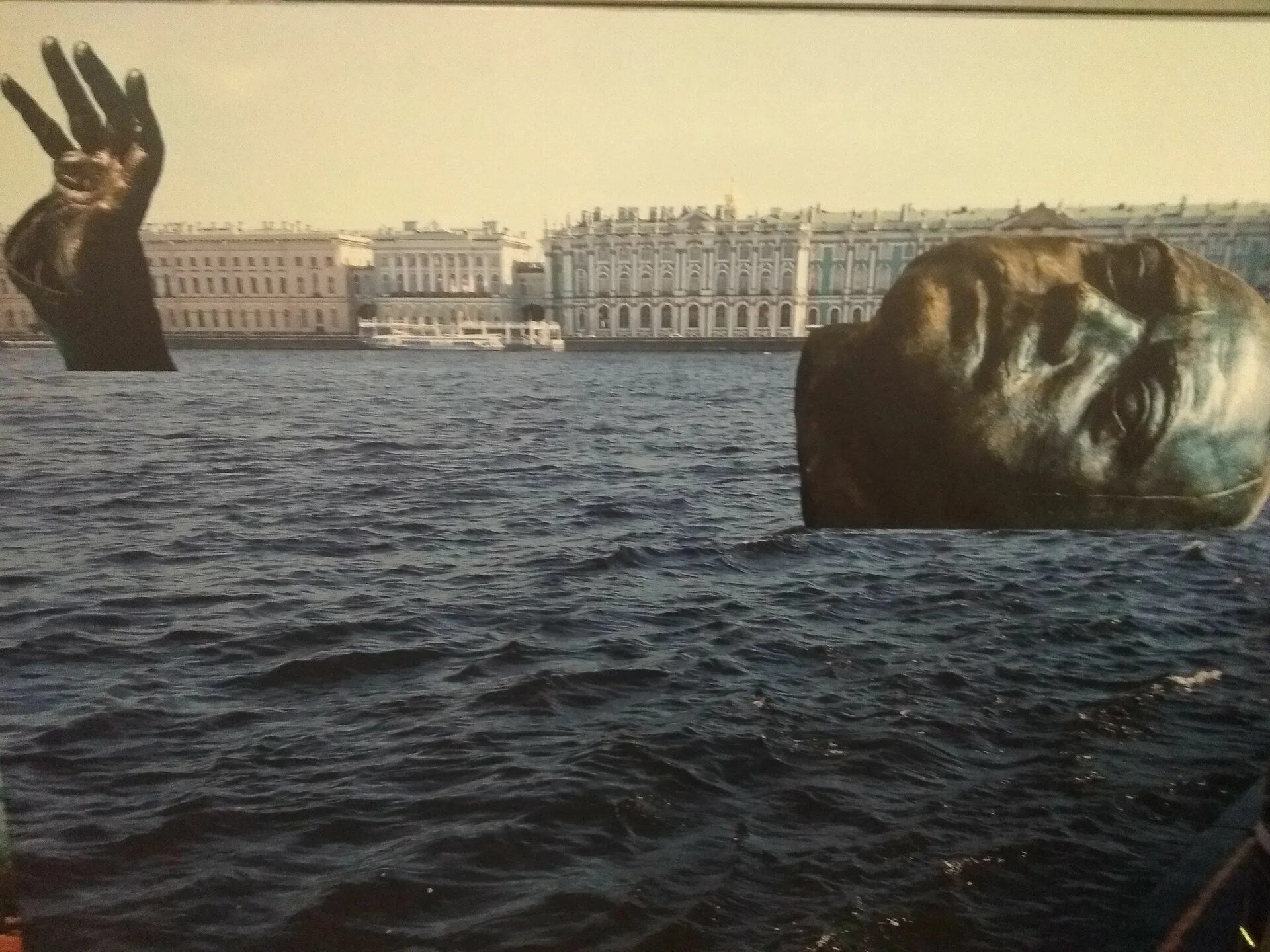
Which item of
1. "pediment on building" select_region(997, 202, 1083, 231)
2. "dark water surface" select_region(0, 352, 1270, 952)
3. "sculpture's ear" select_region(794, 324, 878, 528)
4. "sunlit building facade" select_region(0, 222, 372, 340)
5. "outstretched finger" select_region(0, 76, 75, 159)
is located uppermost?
"outstretched finger" select_region(0, 76, 75, 159)

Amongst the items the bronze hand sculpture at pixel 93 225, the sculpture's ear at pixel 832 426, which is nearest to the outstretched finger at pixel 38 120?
the bronze hand sculpture at pixel 93 225

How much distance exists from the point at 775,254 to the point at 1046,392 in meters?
0.69

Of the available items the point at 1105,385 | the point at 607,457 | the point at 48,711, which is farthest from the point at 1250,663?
the point at 48,711

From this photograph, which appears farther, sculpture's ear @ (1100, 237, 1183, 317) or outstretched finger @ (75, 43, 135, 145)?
sculpture's ear @ (1100, 237, 1183, 317)

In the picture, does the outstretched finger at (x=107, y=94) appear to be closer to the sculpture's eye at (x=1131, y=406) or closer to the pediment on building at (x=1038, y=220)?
the pediment on building at (x=1038, y=220)

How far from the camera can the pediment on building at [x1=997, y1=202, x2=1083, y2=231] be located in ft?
5.38

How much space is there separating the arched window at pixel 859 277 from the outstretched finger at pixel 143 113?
1528mm

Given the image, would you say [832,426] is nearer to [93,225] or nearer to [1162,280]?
[1162,280]

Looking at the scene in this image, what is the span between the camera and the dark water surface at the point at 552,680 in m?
1.56

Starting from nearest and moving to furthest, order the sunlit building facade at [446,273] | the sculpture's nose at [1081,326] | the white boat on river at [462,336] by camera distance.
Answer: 1. the sculpture's nose at [1081,326]
2. the sunlit building facade at [446,273]
3. the white boat on river at [462,336]

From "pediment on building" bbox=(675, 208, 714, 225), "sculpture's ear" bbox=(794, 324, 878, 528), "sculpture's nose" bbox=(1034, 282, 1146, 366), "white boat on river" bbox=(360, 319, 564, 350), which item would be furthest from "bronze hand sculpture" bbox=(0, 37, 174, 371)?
"sculpture's nose" bbox=(1034, 282, 1146, 366)

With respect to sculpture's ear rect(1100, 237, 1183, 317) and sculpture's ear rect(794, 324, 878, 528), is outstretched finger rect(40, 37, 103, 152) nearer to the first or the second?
sculpture's ear rect(794, 324, 878, 528)

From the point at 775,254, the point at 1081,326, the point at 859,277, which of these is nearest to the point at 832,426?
the point at 859,277

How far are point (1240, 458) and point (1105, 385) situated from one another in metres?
0.38
